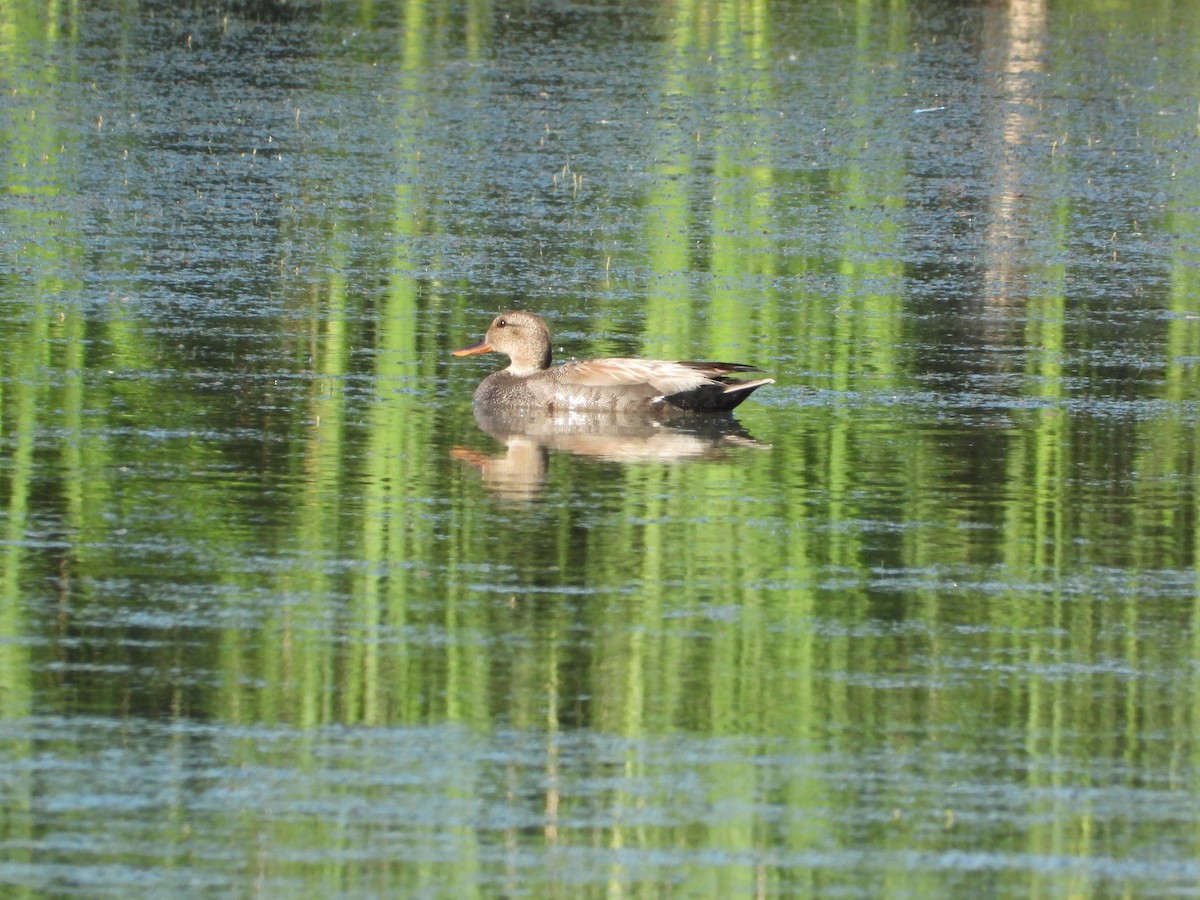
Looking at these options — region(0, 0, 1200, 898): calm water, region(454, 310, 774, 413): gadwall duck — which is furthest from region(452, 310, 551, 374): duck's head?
region(0, 0, 1200, 898): calm water

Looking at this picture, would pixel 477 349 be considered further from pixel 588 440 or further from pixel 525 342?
pixel 588 440

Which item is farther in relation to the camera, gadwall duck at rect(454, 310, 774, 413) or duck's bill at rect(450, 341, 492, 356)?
duck's bill at rect(450, 341, 492, 356)


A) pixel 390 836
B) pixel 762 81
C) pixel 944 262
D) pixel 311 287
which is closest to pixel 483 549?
pixel 390 836

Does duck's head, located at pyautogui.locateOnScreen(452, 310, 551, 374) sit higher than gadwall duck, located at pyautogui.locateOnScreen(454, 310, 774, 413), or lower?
higher

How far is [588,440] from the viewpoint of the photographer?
1215cm

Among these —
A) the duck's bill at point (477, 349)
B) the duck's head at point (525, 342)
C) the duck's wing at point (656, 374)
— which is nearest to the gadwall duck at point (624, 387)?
the duck's wing at point (656, 374)

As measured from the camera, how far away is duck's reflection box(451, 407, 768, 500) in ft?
36.8

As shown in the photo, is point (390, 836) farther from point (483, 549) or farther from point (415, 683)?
point (483, 549)

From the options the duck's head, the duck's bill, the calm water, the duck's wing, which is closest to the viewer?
the calm water

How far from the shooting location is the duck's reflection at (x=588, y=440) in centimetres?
1122

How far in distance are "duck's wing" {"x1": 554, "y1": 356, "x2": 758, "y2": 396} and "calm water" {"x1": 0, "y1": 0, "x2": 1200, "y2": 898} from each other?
0.84 ft

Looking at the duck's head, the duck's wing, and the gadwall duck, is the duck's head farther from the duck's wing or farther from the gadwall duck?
the duck's wing

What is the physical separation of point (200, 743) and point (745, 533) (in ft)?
10.8

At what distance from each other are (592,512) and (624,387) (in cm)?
244
